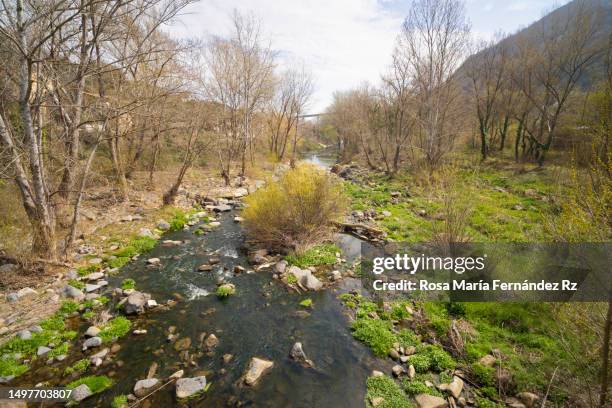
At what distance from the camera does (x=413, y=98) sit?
18.7 metres

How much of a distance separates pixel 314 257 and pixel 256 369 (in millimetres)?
4059

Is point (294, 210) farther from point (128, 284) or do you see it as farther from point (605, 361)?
point (605, 361)

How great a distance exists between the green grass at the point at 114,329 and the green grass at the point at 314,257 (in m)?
4.11

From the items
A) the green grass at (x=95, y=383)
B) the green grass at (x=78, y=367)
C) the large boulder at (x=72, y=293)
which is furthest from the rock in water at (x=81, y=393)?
the large boulder at (x=72, y=293)

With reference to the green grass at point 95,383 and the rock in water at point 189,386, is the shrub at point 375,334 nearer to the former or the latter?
the rock in water at point 189,386

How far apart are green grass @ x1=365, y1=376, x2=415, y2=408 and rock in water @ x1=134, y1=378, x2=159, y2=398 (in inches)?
123

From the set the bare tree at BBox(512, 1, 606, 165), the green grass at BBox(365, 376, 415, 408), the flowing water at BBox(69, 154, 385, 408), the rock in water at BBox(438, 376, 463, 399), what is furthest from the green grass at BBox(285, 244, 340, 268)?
the bare tree at BBox(512, 1, 606, 165)

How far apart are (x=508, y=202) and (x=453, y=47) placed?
9931 mm

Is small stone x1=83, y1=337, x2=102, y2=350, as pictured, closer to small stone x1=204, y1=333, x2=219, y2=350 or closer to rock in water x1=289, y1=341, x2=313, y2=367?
small stone x1=204, y1=333, x2=219, y2=350

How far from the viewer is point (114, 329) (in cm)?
502

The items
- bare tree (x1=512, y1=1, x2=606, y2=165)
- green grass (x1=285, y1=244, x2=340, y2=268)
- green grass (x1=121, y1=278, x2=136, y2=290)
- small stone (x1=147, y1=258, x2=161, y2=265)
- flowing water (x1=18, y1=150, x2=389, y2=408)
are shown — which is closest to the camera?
flowing water (x1=18, y1=150, x2=389, y2=408)

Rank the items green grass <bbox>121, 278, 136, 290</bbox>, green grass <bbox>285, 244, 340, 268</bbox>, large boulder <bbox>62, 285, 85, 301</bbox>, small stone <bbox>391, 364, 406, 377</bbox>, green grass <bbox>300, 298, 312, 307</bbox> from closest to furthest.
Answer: small stone <bbox>391, 364, 406, 377</bbox>
large boulder <bbox>62, 285, 85, 301</bbox>
green grass <bbox>300, 298, 312, 307</bbox>
green grass <bbox>121, 278, 136, 290</bbox>
green grass <bbox>285, 244, 340, 268</bbox>

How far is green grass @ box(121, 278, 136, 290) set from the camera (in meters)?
6.40

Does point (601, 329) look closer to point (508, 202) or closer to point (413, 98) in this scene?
point (508, 202)
